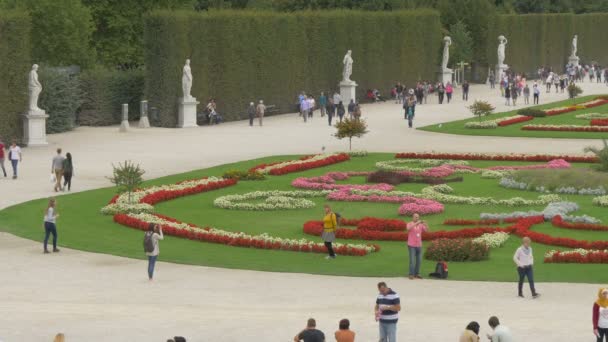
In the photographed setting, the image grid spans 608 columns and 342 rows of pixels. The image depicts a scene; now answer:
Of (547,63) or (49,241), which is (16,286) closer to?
(49,241)

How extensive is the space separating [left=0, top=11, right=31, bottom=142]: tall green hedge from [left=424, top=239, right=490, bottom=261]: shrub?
28940 mm

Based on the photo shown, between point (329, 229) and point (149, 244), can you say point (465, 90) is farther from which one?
point (149, 244)

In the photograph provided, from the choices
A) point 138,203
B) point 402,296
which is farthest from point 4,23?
point 402,296

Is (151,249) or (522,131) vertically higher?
(522,131)

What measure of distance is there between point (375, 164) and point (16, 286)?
916 inches

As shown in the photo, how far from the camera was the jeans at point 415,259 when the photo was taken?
29328mm

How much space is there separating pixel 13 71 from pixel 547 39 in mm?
68769

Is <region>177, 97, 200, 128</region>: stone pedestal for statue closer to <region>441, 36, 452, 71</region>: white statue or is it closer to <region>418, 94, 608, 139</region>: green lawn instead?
<region>418, 94, 608, 139</region>: green lawn

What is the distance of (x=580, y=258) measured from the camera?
30.8 m

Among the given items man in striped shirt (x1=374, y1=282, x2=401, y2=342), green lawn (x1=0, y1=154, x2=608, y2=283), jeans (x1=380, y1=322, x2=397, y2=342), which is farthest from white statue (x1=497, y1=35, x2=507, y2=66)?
jeans (x1=380, y1=322, x2=397, y2=342)

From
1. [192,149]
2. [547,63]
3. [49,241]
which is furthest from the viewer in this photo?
[547,63]

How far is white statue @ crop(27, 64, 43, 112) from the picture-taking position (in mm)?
57688

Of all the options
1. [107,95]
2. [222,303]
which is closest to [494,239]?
[222,303]

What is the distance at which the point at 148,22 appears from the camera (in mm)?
67875
